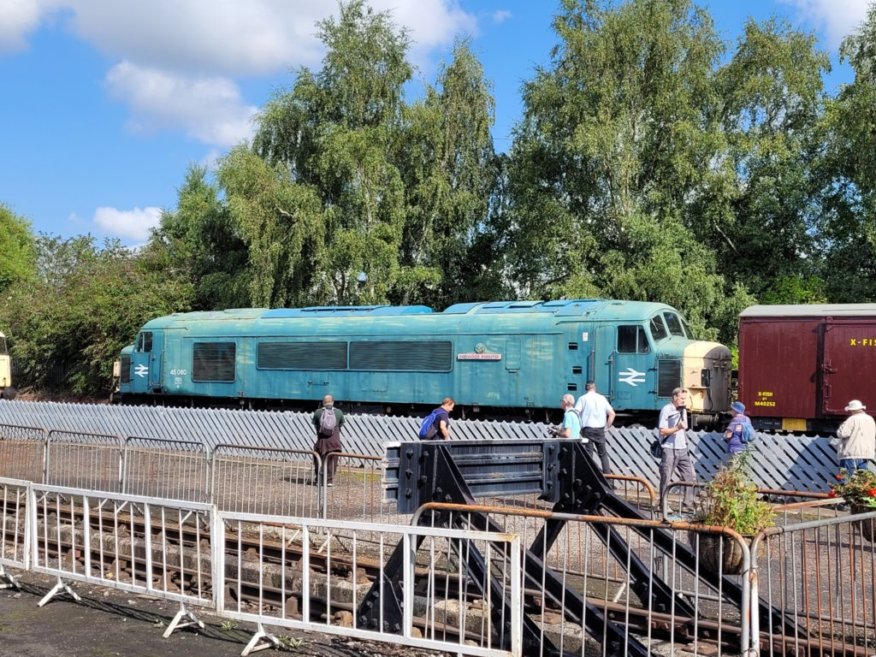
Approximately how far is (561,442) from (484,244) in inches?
1149

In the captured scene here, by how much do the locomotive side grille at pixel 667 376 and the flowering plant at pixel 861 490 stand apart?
11601mm

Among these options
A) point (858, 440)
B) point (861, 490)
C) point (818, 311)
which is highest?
point (818, 311)

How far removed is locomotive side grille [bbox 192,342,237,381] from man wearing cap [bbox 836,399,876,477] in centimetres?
1755

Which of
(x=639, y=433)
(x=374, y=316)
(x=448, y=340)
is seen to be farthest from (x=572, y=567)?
(x=374, y=316)

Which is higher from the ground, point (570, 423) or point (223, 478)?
point (570, 423)

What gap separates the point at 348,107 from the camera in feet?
119

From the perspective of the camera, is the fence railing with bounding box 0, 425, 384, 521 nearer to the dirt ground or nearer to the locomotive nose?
the dirt ground

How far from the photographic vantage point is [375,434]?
66.9 feet

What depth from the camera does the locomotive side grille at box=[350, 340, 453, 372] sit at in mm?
23062

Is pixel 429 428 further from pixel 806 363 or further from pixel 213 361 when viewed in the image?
pixel 213 361

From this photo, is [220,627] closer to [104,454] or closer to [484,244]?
[104,454]

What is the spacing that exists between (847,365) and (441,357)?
9025 millimetres

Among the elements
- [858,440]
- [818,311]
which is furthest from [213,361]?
[858,440]

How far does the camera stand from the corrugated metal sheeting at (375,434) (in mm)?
15961
